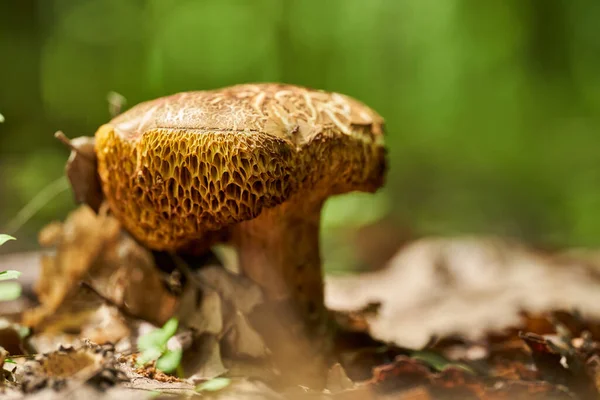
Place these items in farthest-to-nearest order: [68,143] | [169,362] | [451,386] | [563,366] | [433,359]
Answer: [433,359]
[68,143]
[563,366]
[451,386]
[169,362]

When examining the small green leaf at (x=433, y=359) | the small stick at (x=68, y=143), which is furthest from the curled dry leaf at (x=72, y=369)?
the small green leaf at (x=433, y=359)

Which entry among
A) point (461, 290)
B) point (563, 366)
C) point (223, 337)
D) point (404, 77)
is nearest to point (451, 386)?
point (563, 366)

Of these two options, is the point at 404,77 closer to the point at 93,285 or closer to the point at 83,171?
the point at 93,285

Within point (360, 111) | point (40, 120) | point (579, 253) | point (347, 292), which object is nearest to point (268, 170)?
point (360, 111)

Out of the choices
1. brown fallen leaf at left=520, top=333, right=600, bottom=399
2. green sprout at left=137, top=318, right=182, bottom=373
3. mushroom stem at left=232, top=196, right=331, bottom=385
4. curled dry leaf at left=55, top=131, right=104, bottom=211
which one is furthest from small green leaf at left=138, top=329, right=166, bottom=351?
brown fallen leaf at left=520, top=333, right=600, bottom=399

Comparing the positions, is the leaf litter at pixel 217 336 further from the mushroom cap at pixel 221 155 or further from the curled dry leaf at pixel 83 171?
the mushroom cap at pixel 221 155

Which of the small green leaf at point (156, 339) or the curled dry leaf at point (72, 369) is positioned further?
the small green leaf at point (156, 339)
